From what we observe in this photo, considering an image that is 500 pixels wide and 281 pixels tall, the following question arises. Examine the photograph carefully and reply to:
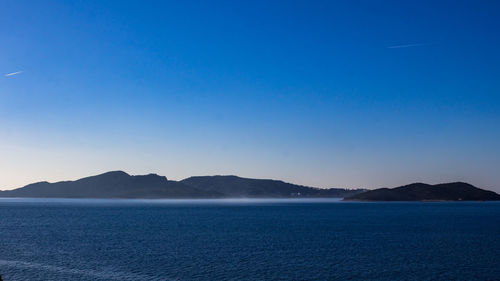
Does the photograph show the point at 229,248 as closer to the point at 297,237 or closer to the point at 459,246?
the point at 297,237

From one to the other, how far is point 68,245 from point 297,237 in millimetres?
47150

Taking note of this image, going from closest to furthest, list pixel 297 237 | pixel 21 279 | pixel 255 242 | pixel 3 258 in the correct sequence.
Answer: pixel 21 279 < pixel 3 258 < pixel 255 242 < pixel 297 237

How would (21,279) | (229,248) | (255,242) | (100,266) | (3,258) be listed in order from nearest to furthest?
1. (21,279)
2. (100,266)
3. (3,258)
4. (229,248)
5. (255,242)

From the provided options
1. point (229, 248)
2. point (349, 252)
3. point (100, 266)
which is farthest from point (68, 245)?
point (349, 252)

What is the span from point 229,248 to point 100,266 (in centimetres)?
2437

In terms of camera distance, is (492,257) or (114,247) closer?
(492,257)

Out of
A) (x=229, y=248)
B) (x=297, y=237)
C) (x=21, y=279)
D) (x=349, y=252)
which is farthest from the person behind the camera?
(x=297, y=237)

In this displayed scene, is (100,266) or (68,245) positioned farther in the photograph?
(68,245)

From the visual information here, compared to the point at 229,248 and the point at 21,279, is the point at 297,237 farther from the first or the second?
the point at 21,279

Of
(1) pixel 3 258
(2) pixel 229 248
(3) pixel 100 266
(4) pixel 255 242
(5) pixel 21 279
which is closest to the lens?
(5) pixel 21 279

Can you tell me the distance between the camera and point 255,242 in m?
82.5

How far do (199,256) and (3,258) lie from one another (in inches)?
1155

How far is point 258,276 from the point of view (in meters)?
49.6

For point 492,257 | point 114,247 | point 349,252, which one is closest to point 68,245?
point 114,247
